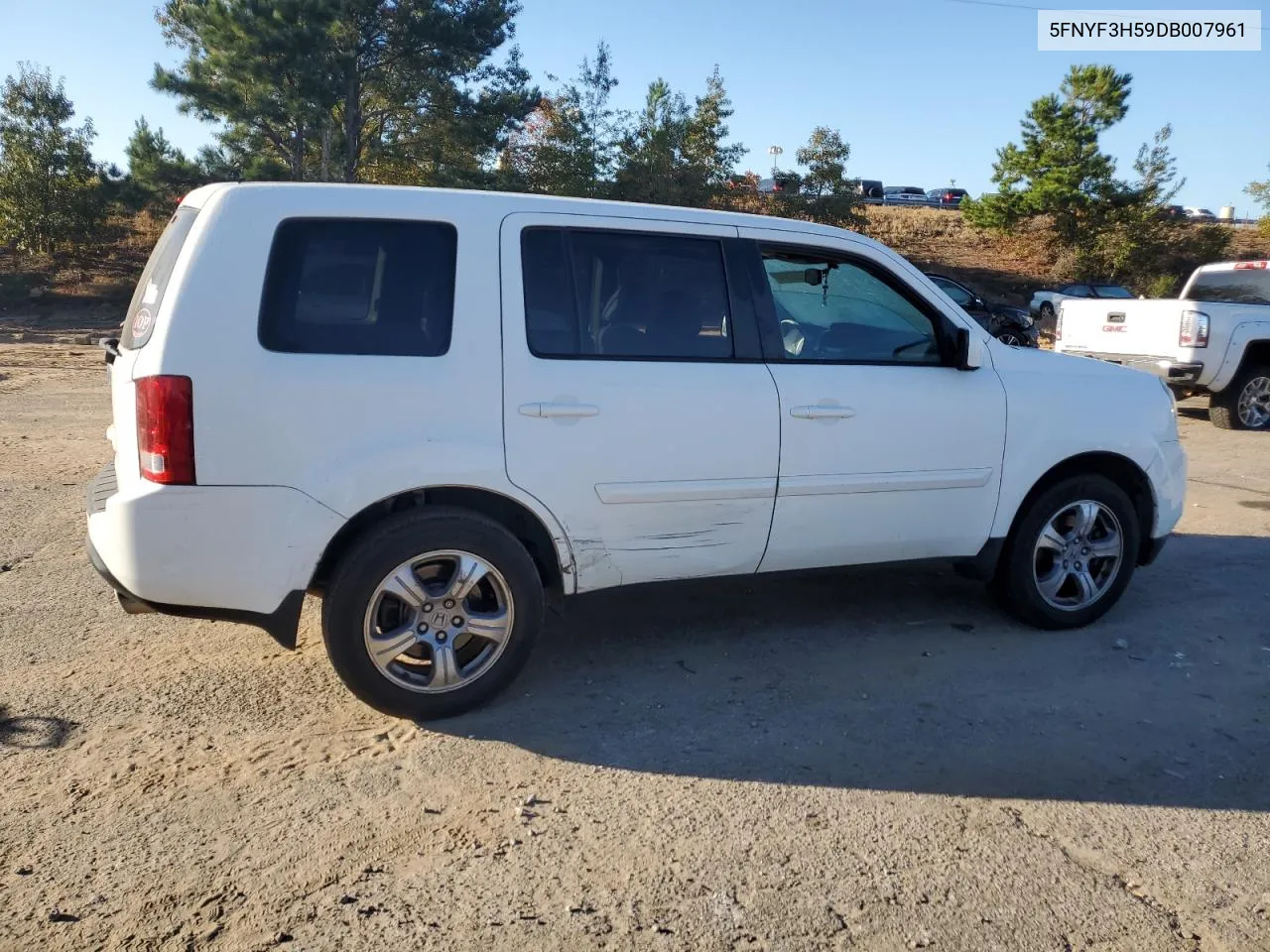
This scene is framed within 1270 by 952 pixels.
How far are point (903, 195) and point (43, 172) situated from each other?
51.5 metres

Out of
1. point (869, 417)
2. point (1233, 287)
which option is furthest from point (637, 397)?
point (1233, 287)

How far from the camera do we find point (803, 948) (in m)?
2.60

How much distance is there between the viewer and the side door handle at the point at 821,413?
13.7ft

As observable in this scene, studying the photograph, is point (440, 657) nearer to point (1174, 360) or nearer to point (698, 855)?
point (698, 855)

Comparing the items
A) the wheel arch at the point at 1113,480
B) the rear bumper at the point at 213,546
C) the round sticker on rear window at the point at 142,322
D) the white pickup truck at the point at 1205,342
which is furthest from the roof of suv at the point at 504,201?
the white pickup truck at the point at 1205,342

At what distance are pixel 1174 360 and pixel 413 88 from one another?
22.3m

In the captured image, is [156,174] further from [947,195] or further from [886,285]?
[947,195]

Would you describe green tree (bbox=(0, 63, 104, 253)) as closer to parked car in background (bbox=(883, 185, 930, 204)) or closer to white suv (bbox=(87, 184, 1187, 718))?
white suv (bbox=(87, 184, 1187, 718))

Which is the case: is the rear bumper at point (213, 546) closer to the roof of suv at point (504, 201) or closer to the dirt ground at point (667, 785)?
the dirt ground at point (667, 785)

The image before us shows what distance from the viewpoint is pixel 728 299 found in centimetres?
421

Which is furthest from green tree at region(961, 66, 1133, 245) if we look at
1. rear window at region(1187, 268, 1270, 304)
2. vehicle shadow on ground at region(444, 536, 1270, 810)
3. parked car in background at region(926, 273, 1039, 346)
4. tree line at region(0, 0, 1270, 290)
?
vehicle shadow on ground at region(444, 536, 1270, 810)

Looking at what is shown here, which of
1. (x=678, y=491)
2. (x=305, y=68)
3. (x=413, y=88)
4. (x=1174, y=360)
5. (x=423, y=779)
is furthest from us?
(x=413, y=88)

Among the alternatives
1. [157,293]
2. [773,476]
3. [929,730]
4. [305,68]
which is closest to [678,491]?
[773,476]

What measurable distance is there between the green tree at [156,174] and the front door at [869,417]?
2718 centimetres
